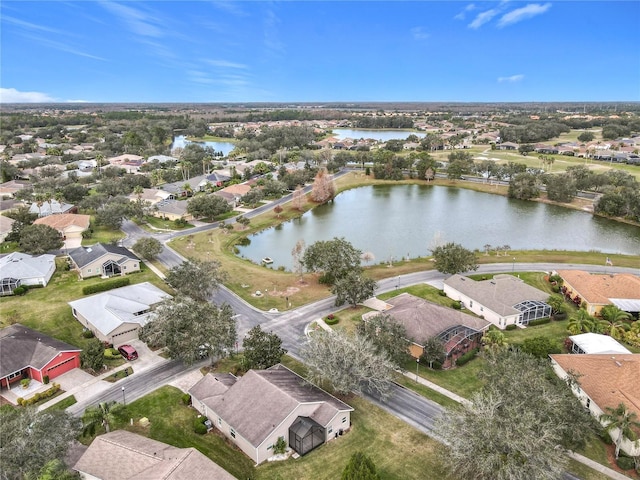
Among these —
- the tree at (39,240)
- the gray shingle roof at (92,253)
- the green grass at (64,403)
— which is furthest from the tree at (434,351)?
the tree at (39,240)

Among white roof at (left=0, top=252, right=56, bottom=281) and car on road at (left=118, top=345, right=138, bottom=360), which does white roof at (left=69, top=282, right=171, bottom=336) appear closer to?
car on road at (left=118, top=345, right=138, bottom=360)

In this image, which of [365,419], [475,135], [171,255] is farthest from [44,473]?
[475,135]

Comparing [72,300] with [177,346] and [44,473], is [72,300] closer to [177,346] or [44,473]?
[177,346]

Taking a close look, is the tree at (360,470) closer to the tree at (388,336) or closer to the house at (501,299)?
the tree at (388,336)

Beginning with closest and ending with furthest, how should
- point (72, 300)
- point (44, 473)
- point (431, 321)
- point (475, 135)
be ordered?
1. point (44, 473)
2. point (431, 321)
3. point (72, 300)
4. point (475, 135)

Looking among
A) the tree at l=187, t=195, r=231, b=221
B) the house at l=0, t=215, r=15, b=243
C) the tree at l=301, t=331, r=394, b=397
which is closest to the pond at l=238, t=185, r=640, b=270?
the tree at l=187, t=195, r=231, b=221
